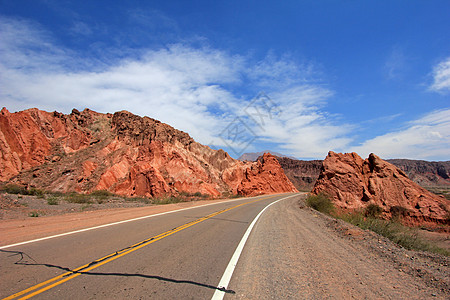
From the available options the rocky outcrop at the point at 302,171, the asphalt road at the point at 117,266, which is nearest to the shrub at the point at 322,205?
the asphalt road at the point at 117,266

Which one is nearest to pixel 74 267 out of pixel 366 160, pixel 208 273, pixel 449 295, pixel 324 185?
pixel 208 273

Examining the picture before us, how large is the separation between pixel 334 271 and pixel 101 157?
49921 millimetres

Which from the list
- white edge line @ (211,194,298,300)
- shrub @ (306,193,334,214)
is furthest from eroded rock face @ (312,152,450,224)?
white edge line @ (211,194,298,300)

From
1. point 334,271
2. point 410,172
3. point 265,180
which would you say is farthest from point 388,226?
point 410,172

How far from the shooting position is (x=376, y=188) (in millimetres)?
27453

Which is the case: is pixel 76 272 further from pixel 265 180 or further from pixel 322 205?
pixel 265 180

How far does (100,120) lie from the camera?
5809cm

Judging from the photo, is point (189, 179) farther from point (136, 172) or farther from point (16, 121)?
point (16, 121)

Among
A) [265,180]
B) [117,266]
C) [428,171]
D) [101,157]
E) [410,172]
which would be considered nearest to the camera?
[117,266]

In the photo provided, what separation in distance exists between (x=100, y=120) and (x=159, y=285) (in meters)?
61.3

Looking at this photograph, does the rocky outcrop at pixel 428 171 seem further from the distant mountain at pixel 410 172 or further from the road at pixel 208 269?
the road at pixel 208 269

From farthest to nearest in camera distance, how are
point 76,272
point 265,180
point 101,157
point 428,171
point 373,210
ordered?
point 428,171 → point 265,180 → point 101,157 → point 373,210 → point 76,272

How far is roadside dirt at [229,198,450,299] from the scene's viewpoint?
166 inches

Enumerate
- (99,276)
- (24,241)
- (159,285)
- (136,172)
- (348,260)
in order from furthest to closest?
(136,172), (24,241), (348,260), (99,276), (159,285)
